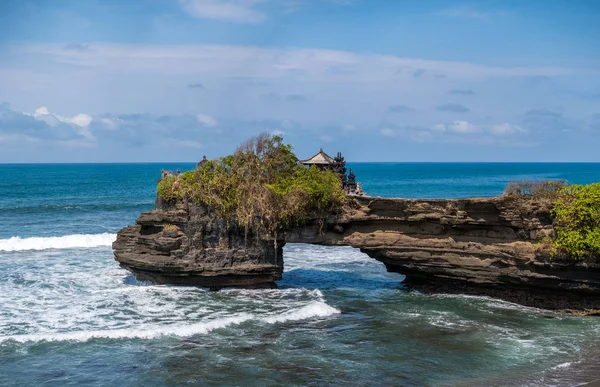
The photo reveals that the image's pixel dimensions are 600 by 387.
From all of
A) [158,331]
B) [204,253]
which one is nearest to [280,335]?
[158,331]

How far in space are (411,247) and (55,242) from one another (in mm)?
22919

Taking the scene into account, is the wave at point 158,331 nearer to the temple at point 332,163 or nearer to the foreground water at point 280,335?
the foreground water at point 280,335

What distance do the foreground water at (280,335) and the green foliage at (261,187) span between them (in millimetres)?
3260

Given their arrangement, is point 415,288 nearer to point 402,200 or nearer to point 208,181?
point 402,200

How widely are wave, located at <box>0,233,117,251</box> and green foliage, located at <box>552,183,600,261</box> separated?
1010 inches

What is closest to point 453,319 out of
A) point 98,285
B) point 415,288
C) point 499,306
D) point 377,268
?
point 499,306

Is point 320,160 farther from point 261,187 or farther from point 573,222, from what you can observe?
point 573,222

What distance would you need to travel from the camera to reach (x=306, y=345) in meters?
17.3

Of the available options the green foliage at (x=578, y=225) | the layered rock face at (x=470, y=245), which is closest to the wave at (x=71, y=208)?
the layered rock face at (x=470, y=245)

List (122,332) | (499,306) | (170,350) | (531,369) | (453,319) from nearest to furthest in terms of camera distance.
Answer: (531,369)
(170,350)
(122,332)
(453,319)
(499,306)

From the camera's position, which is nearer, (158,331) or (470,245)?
(158,331)

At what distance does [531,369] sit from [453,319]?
4.48 metres

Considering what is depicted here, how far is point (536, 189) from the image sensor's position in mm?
20109

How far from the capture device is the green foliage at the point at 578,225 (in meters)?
18.7
